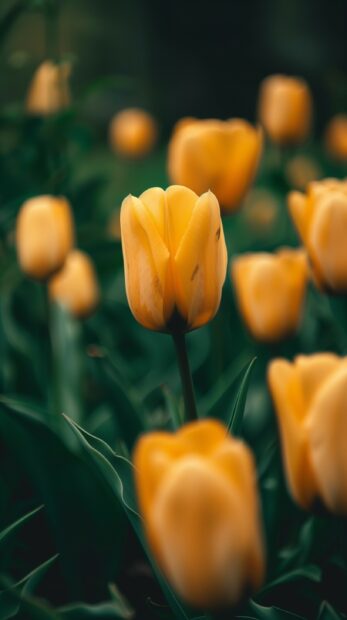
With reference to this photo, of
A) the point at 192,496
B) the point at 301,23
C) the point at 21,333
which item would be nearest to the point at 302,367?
the point at 192,496

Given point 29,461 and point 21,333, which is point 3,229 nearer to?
point 21,333

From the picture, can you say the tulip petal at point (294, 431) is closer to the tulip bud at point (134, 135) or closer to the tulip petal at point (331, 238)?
the tulip petal at point (331, 238)

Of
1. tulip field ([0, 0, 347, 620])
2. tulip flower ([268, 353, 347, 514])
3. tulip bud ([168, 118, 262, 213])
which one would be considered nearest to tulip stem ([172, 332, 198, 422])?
tulip field ([0, 0, 347, 620])

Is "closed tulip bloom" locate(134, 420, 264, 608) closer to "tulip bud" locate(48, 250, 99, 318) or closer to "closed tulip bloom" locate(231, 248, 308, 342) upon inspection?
"closed tulip bloom" locate(231, 248, 308, 342)

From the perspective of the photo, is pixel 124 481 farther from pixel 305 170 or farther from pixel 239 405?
pixel 305 170

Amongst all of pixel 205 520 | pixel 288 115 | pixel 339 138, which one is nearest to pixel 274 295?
pixel 205 520

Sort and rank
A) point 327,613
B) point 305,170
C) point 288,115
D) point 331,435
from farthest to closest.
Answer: point 305,170
point 288,115
point 327,613
point 331,435
